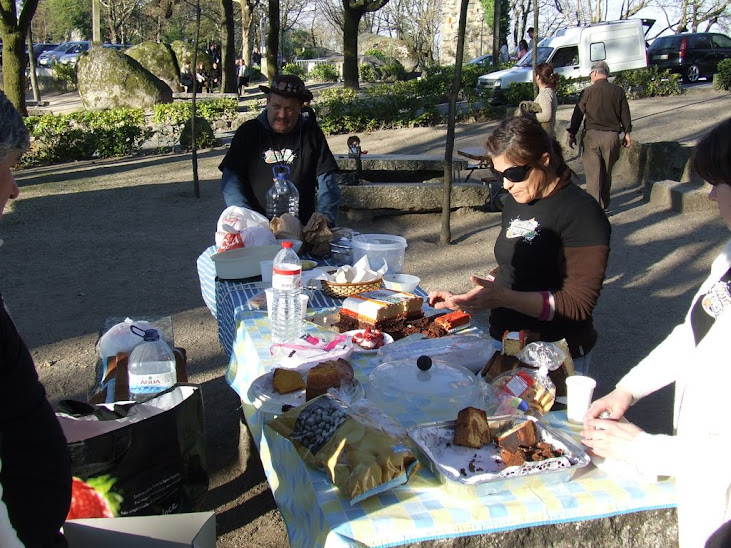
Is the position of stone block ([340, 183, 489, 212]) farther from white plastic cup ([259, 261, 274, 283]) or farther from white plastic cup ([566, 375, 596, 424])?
white plastic cup ([566, 375, 596, 424])

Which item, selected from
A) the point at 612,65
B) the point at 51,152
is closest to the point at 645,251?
the point at 51,152

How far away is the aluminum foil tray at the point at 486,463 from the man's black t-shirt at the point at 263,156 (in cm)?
284

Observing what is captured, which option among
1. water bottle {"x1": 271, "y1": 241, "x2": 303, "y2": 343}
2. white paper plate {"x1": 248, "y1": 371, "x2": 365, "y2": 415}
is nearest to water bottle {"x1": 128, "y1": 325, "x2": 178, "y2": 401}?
water bottle {"x1": 271, "y1": 241, "x2": 303, "y2": 343}

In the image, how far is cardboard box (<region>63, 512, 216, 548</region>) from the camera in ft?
6.12

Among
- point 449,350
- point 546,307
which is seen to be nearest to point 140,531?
point 449,350

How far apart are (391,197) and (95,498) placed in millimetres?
6695

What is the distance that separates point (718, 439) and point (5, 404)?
5.21 ft

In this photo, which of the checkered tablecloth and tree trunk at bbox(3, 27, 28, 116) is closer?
the checkered tablecloth

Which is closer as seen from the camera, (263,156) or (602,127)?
(263,156)

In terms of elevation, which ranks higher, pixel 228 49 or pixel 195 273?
pixel 228 49

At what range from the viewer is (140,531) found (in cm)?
187

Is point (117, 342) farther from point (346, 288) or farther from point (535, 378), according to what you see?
point (535, 378)

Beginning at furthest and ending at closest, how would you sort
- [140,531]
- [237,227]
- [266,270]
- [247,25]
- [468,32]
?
[468,32]
[247,25]
[237,227]
[266,270]
[140,531]

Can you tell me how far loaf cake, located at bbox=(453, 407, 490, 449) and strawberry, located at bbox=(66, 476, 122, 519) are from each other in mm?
1138
